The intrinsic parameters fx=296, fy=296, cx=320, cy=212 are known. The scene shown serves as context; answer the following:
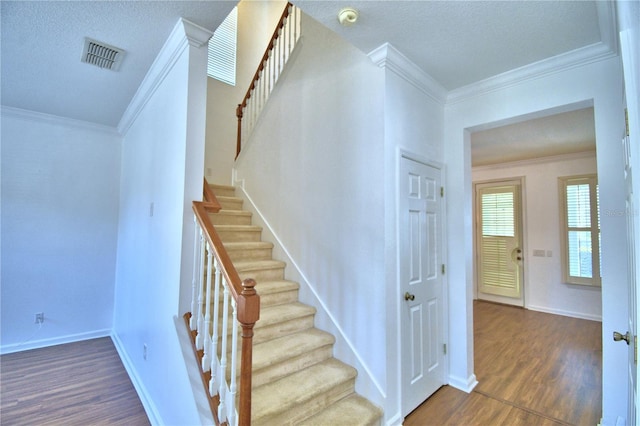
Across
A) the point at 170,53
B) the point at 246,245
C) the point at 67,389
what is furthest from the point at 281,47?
the point at 67,389

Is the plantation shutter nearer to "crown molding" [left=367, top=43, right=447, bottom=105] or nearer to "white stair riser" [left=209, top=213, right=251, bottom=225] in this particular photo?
"crown molding" [left=367, top=43, right=447, bottom=105]

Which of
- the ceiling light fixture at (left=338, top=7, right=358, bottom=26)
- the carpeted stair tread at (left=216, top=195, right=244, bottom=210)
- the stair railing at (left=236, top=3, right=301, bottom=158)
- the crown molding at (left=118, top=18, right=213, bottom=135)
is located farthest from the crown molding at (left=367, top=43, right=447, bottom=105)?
the carpeted stair tread at (left=216, top=195, right=244, bottom=210)

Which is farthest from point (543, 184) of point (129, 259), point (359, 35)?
point (129, 259)

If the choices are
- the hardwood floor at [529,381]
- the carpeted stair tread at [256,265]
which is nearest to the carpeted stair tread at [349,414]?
the hardwood floor at [529,381]

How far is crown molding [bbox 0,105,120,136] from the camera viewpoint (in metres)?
3.48

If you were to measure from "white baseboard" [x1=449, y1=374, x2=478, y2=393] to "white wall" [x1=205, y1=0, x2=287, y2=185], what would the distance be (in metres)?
4.05

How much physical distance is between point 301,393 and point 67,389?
232 centimetres

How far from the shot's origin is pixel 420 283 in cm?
246

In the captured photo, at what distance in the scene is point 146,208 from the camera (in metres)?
2.77

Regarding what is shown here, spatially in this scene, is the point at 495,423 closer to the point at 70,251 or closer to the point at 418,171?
the point at 418,171

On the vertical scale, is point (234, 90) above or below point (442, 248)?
above

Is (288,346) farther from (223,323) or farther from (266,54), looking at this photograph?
(266,54)

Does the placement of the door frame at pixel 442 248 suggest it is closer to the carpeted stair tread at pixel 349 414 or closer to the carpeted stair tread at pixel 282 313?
the carpeted stair tread at pixel 349 414

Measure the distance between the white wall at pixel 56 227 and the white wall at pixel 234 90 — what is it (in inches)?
52.1
